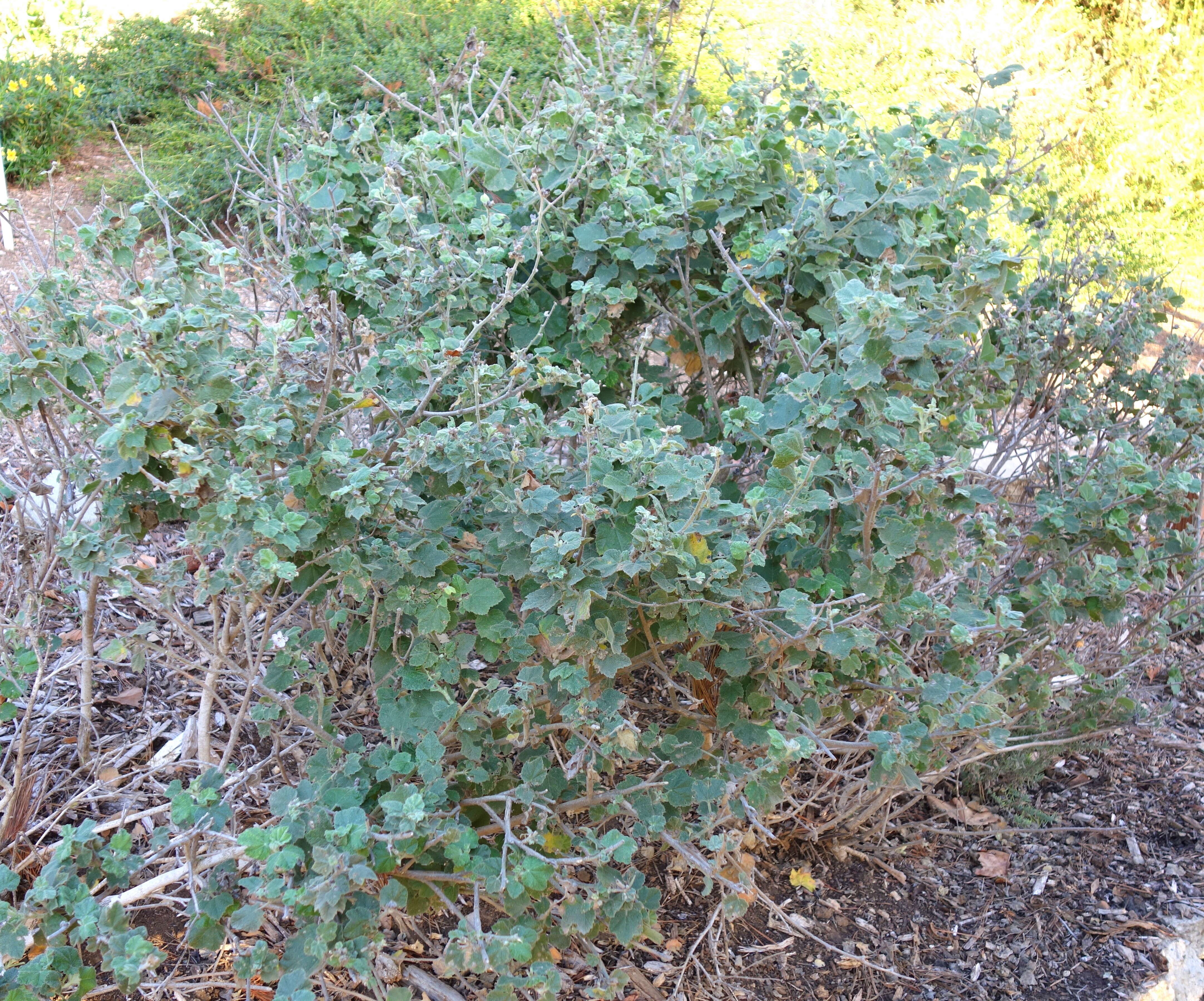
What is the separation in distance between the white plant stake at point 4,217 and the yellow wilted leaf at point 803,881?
2.51 m

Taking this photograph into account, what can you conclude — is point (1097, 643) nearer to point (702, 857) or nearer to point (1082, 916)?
point (1082, 916)

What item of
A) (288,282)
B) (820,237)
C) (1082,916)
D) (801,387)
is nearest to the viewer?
(801,387)

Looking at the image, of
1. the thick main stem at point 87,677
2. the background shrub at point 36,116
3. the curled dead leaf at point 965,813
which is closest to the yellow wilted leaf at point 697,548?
the thick main stem at point 87,677

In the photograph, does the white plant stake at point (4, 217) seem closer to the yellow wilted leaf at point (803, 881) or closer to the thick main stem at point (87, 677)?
the thick main stem at point (87, 677)

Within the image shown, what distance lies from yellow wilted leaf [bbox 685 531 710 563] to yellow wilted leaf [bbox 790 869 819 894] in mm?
1225

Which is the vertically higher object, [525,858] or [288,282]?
[288,282]

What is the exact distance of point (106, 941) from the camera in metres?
1.66

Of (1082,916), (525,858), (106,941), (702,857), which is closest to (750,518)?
(525,858)

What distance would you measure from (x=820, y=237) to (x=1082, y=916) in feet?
6.08

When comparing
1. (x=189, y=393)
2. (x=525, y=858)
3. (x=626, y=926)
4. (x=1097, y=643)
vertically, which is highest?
(x=189, y=393)

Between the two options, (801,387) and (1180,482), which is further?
(1180,482)

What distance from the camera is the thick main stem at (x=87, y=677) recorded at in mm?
2168

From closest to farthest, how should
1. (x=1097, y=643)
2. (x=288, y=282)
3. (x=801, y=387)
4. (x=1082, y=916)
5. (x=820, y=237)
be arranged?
(x=801, y=387)
(x=820, y=237)
(x=288, y=282)
(x=1082, y=916)
(x=1097, y=643)

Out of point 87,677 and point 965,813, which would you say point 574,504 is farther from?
point 965,813
